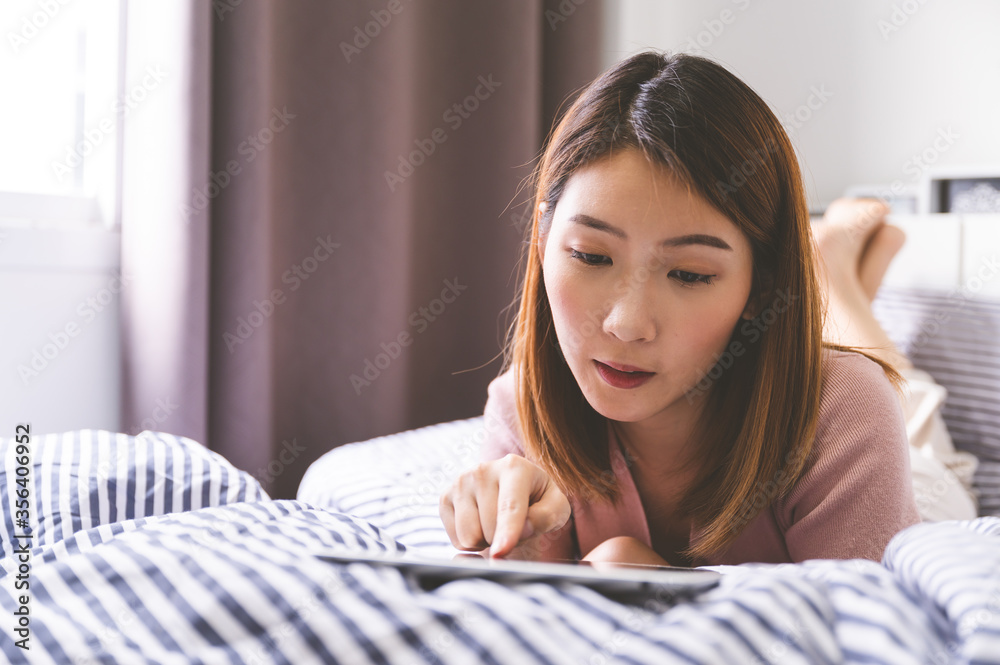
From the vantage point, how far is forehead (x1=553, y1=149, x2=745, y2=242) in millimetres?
684

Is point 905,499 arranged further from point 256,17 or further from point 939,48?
point 939,48

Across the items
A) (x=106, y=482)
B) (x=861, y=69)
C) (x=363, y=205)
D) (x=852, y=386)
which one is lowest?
(x=106, y=482)

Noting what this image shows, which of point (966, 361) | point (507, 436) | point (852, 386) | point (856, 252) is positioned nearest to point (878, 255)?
point (856, 252)

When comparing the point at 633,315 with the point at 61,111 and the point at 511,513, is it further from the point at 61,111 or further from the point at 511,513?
the point at 61,111

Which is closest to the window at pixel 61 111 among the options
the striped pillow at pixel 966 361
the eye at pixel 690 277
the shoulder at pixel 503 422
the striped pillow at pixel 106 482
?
the striped pillow at pixel 106 482

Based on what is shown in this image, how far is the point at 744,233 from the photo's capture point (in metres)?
0.72

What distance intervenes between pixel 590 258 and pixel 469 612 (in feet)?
1.39

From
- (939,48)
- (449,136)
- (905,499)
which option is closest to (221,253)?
(449,136)

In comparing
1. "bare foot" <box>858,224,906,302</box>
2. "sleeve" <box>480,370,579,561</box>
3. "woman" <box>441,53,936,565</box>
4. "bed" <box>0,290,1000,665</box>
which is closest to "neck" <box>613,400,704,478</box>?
"woman" <box>441,53,936,565</box>

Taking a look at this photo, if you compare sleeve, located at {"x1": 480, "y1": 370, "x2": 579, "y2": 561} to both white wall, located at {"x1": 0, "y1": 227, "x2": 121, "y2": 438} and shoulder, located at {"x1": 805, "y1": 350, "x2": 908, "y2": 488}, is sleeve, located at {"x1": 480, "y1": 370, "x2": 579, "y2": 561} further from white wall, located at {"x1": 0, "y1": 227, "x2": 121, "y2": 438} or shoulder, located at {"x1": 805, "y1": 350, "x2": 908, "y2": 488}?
white wall, located at {"x1": 0, "y1": 227, "x2": 121, "y2": 438}

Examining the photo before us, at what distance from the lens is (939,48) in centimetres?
194

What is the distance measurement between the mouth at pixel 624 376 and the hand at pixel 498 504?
125 mm

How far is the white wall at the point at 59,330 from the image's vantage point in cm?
126

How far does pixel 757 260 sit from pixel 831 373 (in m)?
0.16
